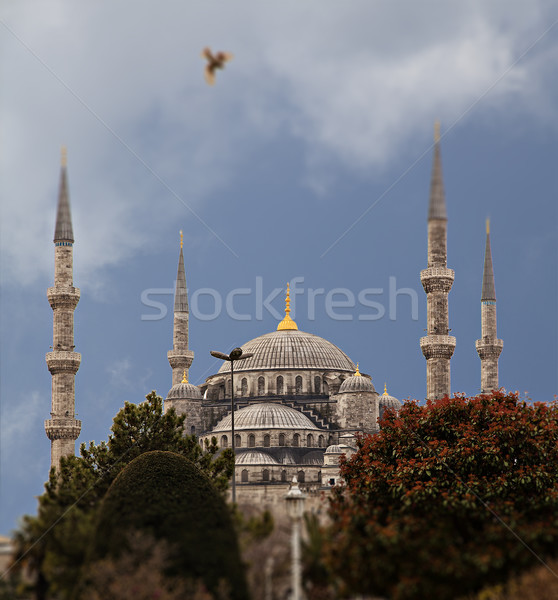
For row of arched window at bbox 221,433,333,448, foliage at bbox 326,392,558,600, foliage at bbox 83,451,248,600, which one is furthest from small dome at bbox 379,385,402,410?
foliage at bbox 83,451,248,600

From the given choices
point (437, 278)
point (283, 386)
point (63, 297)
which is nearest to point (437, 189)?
point (437, 278)

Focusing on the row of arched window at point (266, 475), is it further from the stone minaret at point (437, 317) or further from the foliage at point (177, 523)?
the foliage at point (177, 523)

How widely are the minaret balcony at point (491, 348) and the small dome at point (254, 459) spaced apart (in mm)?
13661

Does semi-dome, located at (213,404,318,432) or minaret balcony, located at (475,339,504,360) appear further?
semi-dome, located at (213,404,318,432)

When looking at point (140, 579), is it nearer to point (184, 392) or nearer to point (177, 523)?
point (177, 523)

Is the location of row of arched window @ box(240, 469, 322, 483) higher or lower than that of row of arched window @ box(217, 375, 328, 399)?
lower

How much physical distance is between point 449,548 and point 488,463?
13.9 m

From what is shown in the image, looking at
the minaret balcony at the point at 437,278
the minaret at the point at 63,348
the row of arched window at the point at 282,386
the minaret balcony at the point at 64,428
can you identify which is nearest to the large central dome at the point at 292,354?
the row of arched window at the point at 282,386

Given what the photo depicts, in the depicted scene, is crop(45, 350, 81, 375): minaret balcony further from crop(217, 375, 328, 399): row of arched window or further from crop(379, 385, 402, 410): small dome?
crop(379, 385, 402, 410): small dome

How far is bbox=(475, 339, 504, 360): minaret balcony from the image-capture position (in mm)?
59562

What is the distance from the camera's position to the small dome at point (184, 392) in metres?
65.7

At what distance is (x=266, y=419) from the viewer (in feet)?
207

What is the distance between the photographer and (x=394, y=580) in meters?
14.1

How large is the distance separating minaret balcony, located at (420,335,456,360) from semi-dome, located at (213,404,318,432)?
566 inches
